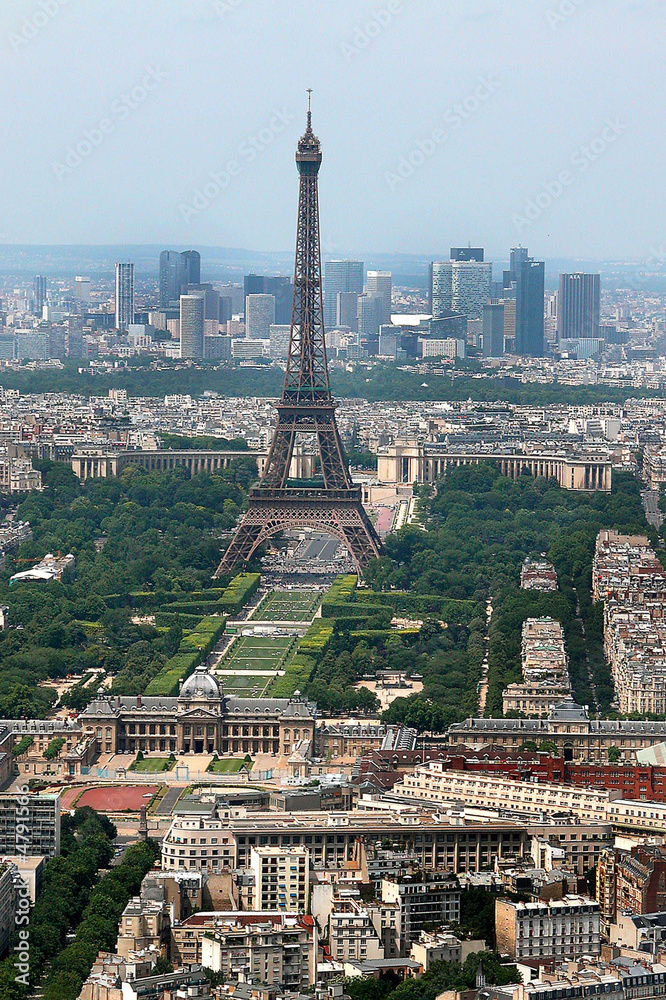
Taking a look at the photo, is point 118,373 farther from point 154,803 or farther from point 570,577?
point 154,803

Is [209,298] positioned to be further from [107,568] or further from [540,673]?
[540,673]

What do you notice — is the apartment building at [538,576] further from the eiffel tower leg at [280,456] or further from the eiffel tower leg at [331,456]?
the eiffel tower leg at [280,456]

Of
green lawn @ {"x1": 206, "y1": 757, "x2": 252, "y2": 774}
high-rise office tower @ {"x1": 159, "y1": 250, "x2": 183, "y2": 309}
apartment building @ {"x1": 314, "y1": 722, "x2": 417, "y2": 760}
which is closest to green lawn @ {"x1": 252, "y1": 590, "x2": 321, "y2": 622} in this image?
apartment building @ {"x1": 314, "y1": 722, "x2": 417, "y2": 760}

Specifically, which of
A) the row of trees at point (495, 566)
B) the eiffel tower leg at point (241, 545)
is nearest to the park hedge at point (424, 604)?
the row of trees at point (495, 566)

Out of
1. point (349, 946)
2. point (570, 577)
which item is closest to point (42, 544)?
point (570, 577)

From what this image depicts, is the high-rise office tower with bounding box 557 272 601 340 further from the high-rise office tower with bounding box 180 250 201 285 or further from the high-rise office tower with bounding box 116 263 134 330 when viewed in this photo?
the high-rise office tower with bounding box 116 263 134 330

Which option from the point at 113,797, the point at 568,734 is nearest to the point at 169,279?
the point at 568,734
